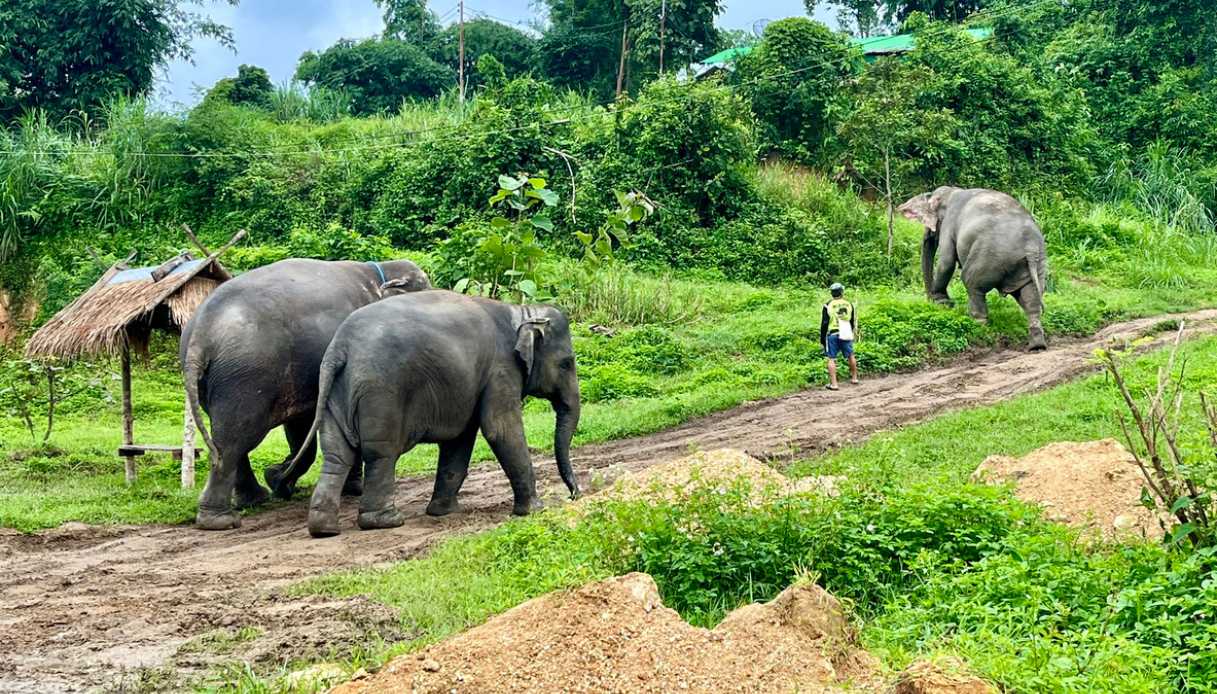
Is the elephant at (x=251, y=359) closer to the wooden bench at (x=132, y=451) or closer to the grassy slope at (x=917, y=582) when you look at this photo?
the wooden bench at (x=132, y=451)

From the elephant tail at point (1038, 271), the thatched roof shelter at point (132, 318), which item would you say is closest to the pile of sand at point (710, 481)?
the thatched roof shelter at point (132, 318)

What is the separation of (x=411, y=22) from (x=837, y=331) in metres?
40.5

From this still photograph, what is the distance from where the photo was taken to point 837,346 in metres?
15.7

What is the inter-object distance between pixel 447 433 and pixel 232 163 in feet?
61.7

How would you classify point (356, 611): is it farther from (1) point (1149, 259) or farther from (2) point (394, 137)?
(2) point (394, 137)

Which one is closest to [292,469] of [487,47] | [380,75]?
[380,75]

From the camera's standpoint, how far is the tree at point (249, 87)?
3822 centimetres

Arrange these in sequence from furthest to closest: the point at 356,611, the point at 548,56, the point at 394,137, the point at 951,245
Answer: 1. the point at 548,56
2. the point at 394,137
3. the point at 951,245
4. the point at 356,611

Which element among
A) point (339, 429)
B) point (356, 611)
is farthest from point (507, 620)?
point (339, 429)

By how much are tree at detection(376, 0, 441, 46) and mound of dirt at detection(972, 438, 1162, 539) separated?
45693 mm

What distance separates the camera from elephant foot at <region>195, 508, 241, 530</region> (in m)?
10.7

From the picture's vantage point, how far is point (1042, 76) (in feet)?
95.8

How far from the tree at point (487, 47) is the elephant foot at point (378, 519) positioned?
37.0 metres

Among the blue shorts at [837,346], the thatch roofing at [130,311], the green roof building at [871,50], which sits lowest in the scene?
the blue shorts at [837,346]
